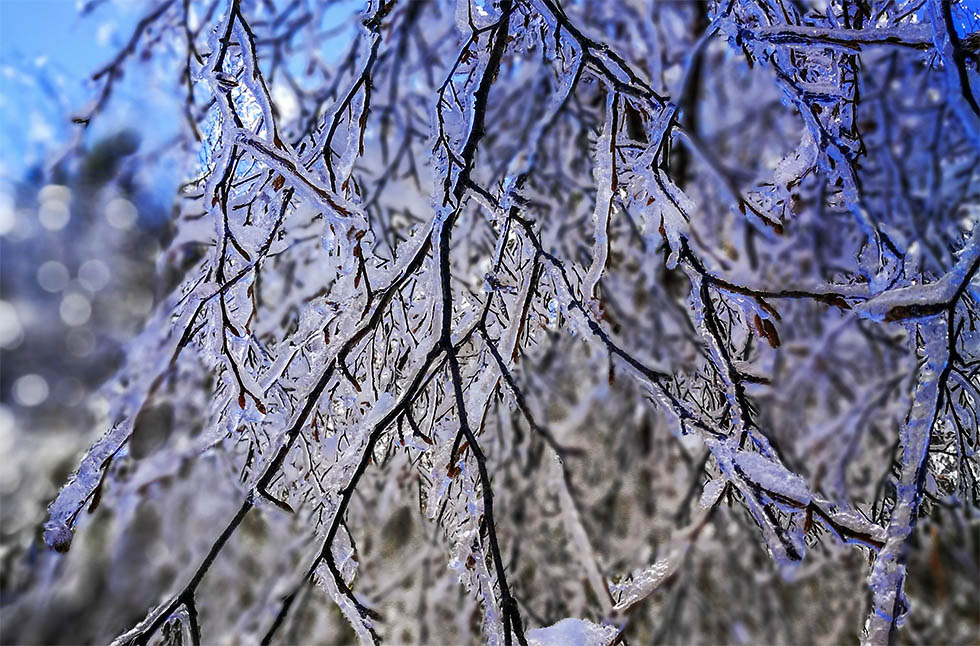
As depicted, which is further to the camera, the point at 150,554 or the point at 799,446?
the point at 150,554

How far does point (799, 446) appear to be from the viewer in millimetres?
3129

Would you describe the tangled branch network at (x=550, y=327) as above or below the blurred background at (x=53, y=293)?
below

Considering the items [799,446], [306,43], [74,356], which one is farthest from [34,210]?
[799,446]

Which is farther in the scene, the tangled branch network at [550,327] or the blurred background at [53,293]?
the blurred background at [53,293]

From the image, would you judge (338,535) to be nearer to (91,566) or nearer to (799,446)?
(799,446)

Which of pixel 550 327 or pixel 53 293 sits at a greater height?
pixel 53 293

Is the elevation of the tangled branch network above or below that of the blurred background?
below

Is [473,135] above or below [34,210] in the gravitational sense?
below

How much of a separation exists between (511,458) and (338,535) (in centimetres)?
153

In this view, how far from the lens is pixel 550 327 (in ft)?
5.48

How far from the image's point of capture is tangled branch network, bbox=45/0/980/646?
87cm

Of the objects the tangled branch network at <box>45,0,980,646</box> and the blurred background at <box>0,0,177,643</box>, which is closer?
the tangled branch network at <box>45,0,980,646</box>

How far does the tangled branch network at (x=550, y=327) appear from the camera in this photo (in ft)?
2.85

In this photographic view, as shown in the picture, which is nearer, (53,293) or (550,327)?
(550,327)
